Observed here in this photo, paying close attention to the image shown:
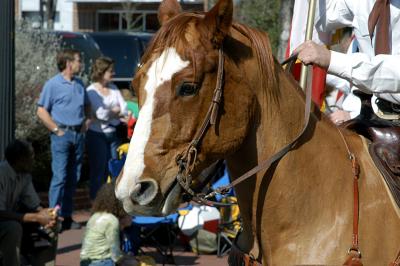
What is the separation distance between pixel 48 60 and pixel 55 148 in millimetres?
3935

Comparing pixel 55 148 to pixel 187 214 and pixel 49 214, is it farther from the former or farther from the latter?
pixel 49 214

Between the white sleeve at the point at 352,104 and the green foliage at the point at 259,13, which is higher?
the white sleeve at the point at 352,104

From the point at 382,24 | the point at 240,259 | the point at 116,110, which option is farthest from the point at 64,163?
the point at 240,259

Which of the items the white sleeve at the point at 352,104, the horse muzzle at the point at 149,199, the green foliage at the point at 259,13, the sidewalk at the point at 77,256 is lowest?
the sidewalk at the point at 77,256

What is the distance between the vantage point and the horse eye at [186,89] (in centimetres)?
352

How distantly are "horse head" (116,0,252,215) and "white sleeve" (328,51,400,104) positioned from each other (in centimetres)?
50

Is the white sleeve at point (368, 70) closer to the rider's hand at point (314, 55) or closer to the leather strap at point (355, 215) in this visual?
the rider's hand at point (314, 55)

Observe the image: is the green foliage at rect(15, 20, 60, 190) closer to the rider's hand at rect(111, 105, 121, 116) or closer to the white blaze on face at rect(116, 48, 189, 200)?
the rider's hand at rect(111, 105, 121, 116)

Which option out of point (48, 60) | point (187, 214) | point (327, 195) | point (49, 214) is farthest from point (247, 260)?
point (48, 60)

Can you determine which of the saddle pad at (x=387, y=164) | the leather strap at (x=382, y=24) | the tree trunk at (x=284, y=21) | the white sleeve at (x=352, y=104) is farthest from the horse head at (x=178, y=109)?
the tree trunk at (x=284, y=21)

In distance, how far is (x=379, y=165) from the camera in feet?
12.9

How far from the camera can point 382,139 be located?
4.11m

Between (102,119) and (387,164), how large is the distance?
785 cm

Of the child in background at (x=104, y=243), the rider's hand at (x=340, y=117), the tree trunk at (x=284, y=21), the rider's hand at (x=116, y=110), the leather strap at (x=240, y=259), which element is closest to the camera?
the leather strap at (x=240, y=259)
